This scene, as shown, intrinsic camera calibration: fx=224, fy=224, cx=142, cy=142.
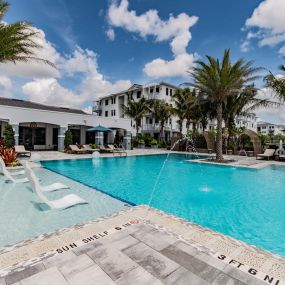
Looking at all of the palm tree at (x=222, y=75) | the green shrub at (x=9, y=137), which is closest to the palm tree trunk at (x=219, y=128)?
the palm tree at (x=222, y=75)

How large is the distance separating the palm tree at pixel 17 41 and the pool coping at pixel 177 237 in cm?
1288

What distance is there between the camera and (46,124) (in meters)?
29.5

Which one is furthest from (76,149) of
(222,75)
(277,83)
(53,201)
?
(277,83)

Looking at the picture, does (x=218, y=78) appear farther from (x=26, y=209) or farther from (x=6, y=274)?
(x=6, y=274)

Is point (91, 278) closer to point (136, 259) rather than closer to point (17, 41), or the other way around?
point (136, 259)

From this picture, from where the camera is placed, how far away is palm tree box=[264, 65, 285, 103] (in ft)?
62.1

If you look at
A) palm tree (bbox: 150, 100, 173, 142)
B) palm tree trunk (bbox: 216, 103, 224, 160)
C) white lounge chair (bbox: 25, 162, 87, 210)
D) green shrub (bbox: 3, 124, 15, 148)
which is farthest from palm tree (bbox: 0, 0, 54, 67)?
palm tree (bbox: 150, 100, 173, 142)

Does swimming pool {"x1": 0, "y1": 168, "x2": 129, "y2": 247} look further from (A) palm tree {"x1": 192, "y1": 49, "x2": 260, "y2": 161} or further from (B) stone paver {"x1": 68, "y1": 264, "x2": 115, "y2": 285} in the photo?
(A) palm tree {"x1": 192, "y1": 49, "x2": 260, "y2": 161}

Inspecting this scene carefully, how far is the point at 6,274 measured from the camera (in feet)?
11.0

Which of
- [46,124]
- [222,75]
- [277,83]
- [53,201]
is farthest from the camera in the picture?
[46,124]

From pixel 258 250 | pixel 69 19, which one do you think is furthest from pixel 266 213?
pixel 69 19

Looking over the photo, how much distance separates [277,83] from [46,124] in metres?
26.4

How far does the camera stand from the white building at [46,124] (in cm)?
2323

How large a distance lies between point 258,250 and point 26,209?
657 centimetres
